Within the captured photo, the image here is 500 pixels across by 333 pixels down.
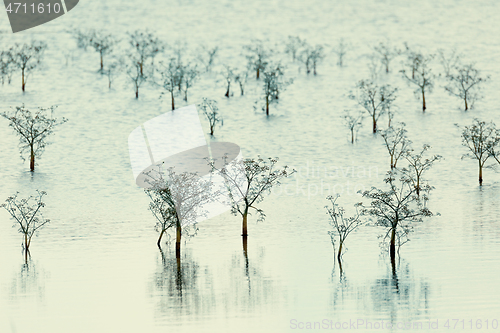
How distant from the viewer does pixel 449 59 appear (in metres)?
74.6

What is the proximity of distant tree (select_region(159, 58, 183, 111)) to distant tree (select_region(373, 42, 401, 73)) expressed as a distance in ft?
74.8

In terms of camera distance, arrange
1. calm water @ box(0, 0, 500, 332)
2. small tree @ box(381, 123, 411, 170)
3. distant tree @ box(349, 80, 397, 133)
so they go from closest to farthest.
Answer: calm water @ box(0, 0, 500, 332) < small tree @ box(381, 123, 411, 170) < distant tree @ box(349, 80, 397, 133)

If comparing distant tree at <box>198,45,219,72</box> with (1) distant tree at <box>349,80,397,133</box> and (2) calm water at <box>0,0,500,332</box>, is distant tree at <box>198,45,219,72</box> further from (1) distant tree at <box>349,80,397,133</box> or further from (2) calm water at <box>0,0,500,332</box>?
(1) distant tree at <box>349,80,397,133</box>

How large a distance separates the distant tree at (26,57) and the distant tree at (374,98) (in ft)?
110

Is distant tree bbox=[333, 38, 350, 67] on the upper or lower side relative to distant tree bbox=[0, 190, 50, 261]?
upper

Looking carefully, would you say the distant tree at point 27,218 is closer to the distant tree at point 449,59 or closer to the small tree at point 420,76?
the small tree at point 420,76

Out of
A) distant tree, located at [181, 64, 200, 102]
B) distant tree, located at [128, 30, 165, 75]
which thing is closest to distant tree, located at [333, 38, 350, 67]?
distant tree, located at [181, 64, 200, 102]

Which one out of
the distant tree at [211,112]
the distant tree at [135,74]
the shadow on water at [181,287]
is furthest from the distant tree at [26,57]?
the shadow on water at [181,287]

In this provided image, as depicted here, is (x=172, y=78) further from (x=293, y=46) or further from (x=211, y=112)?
(x=293, y=46)

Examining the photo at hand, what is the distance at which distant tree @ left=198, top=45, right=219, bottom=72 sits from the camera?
77431 mm

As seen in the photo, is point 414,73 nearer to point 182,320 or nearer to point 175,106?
point 175,106

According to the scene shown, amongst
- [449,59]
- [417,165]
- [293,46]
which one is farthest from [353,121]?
[293,46]

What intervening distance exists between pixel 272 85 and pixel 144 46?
17.9 m

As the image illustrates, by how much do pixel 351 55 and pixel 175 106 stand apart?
23.8 meters
